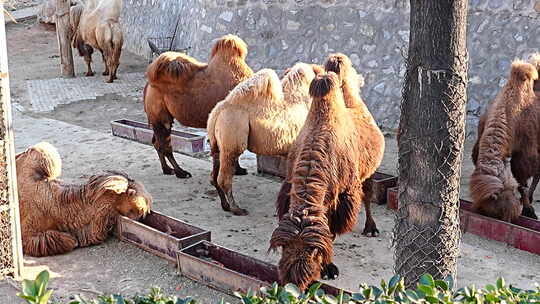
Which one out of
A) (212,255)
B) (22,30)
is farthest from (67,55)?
(212,255)

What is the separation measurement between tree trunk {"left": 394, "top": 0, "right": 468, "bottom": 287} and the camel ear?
2.96m

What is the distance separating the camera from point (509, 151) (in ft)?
21.4

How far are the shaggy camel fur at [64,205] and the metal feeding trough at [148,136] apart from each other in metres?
2.87

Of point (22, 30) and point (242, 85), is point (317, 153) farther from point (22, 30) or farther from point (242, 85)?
point (22, 30)

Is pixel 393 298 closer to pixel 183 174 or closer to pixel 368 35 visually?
pixel 183 174

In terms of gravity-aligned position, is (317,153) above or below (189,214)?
above

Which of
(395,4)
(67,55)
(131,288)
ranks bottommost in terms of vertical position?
(131,288)

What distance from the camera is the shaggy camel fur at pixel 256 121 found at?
6617 mm

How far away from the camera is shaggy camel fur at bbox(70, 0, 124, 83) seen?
47.3ft

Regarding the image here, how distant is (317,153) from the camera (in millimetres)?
5090

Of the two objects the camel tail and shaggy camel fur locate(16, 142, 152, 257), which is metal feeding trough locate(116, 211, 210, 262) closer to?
shaggy camel fur locate(16, 142, 152, 257)

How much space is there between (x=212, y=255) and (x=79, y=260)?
117 cm

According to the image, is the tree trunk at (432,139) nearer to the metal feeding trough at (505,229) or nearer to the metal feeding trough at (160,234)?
the metal feeding trough at (505,229)

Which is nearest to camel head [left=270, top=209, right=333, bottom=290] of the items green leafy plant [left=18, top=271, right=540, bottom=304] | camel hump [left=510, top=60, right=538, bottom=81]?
green leafy plant [left=18, top=271, right=540, bottom=304]
